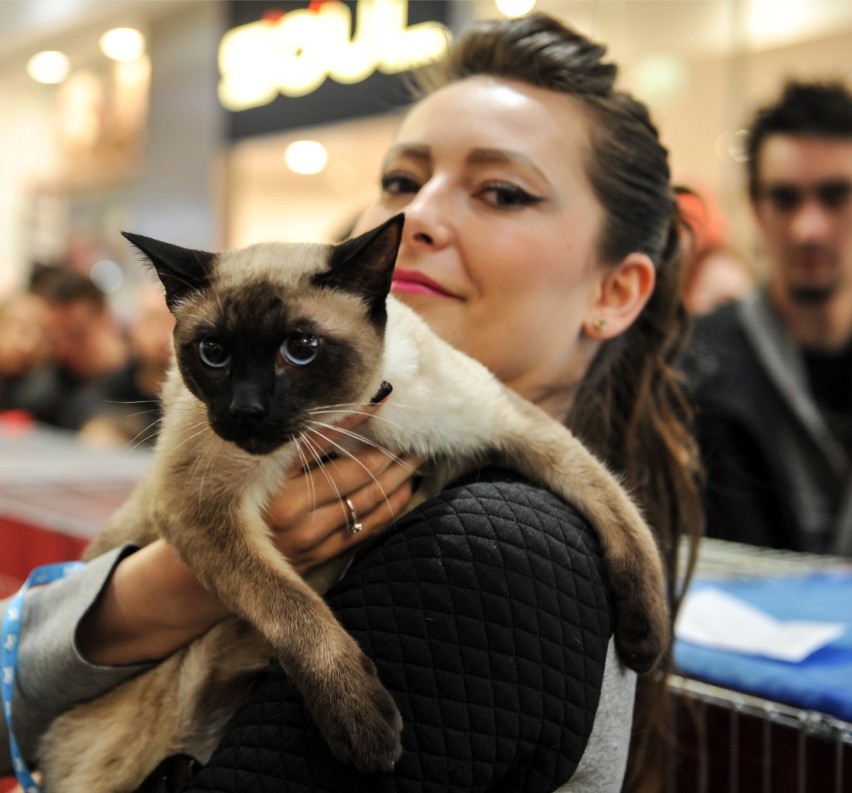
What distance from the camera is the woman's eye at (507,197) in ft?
4.46

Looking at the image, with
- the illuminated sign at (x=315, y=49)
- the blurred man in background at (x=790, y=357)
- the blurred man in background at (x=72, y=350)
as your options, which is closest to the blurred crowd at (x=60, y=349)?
the blurred man in background at (x=72, y=350)

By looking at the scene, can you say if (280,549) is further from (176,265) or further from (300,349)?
(176,265)

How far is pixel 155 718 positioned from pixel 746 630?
101cm

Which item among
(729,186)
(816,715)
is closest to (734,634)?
(816,715)

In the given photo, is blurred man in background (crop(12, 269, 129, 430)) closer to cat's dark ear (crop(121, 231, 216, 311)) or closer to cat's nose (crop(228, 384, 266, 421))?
cat's dark ear (crop(121, 231, 216, 311))

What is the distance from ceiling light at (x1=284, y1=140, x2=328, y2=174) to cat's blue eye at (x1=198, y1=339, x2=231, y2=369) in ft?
17.0

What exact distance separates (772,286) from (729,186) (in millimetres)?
1845

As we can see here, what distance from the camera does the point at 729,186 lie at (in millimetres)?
4773

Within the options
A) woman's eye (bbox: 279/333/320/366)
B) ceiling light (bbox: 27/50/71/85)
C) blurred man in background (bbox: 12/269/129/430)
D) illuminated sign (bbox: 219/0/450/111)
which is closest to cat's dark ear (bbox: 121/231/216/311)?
woman's eye (bbox: 279/333/320/366)

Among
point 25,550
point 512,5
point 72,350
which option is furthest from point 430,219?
point 72,350

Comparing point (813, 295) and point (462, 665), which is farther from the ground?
point (462, 665)

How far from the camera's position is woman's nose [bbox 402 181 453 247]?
134 cm

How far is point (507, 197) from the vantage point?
53.9 inches

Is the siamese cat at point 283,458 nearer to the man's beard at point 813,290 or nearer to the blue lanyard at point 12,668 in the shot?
the blue lanyard at point 12,668
